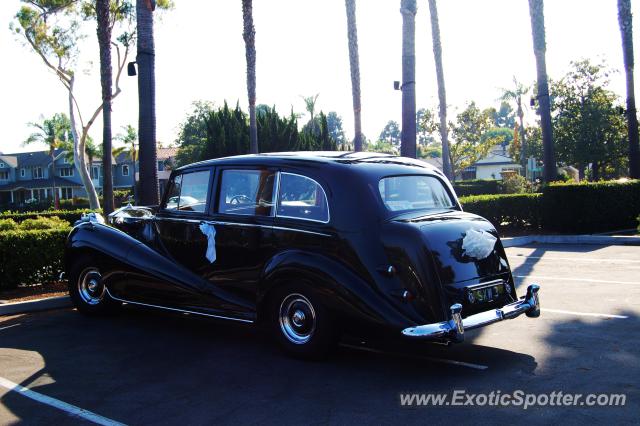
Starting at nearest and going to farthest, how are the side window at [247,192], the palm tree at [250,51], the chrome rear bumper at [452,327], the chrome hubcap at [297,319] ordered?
1. the chrome rear bumper at [452,327]
2. the chrome hubcap at [297,319]
3. the side window at [247,192]
4. the palm tree at [250,51]

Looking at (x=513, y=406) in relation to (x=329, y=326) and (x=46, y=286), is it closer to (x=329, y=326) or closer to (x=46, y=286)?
(x=329, y=326)

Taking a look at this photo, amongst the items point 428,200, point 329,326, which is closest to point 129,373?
point 329,326

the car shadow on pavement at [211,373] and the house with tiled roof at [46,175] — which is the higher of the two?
the house with tiled roof at [46,175]

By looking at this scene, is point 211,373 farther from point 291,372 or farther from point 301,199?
point 301,199

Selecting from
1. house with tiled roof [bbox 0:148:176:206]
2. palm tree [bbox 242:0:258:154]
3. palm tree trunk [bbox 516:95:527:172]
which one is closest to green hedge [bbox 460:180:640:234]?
palm tree [bbox 242:0:258:154]

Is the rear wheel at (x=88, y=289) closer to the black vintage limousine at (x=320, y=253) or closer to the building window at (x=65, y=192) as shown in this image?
the black vintage limousine at (x=320, y=253)

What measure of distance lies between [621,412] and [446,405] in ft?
3.98

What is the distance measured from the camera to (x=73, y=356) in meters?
6.21

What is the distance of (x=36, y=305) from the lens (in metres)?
8.69

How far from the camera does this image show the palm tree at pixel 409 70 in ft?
52.3

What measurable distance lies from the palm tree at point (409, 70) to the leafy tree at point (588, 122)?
2539cm

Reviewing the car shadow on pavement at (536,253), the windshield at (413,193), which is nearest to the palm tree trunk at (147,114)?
the windshield at (413,193)

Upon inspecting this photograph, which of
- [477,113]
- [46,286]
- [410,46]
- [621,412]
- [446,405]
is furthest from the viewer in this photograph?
[477,113]

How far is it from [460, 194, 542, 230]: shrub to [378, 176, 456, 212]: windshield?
39.7ft
